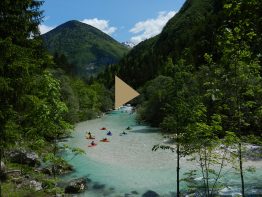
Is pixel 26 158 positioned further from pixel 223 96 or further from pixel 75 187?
pixel 223 96

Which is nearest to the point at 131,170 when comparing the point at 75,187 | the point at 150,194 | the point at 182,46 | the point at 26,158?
the point at 150,194

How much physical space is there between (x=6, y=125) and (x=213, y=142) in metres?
9.09

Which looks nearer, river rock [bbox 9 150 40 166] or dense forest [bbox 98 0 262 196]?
dense forest [bbox 98 0 262 196]

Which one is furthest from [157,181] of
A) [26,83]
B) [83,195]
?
[26,83]

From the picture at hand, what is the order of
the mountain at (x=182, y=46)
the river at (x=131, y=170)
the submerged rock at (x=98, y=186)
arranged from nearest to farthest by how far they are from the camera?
the river at (x=131, y=170), the submerged rock at (x=98, y=186), the mountain at (x=182, y=46)

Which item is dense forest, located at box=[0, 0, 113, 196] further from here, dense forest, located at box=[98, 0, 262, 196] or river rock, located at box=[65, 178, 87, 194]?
dense forest, located at box=[98, 0, 262, 196]

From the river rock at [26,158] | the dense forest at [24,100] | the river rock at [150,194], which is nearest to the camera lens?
the dense forest at [24,100]

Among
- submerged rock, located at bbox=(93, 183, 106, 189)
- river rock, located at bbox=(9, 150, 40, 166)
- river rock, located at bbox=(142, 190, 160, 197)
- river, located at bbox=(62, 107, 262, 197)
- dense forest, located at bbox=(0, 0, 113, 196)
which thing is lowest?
submerged rock, located at bbox=(93, 183, 106, 189)

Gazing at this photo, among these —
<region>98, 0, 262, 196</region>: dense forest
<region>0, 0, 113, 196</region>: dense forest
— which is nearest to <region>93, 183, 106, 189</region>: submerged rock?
<region>0, 0, 113, 196</region>: dense forest

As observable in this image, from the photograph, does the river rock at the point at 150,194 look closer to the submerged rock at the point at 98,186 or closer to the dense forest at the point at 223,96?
the dense forest at the point at 223,96
